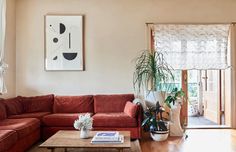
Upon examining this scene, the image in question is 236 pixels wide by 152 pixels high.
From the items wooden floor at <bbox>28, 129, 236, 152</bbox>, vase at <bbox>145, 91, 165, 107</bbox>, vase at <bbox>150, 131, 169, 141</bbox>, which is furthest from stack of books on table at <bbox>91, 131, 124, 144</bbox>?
vase at <bbox>145, 91, 165, 107</bbox>

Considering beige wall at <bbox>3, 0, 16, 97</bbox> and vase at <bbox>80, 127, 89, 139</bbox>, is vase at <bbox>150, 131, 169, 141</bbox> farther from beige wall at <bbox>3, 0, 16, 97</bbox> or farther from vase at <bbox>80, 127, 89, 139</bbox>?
beige wall at <bbox>3, 0, 16, 97</bbox>

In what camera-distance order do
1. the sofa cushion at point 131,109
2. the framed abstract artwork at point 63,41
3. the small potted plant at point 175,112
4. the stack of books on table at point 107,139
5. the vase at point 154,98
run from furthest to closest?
the framed abstract artwork at point 63,41, the small potted plant at point 175,112, the vase at point 154,98, the sofa cushion at point 131,109, the stack of books on table at point 107,139

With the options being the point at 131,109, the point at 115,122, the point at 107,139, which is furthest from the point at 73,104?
the point at 107,139

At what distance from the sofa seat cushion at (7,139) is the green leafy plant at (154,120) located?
2080 millimetres

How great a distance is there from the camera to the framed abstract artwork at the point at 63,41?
5191 mm

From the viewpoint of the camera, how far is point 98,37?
523 cm

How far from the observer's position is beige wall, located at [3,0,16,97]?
4926mm

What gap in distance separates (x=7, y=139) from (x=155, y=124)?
2.41 m

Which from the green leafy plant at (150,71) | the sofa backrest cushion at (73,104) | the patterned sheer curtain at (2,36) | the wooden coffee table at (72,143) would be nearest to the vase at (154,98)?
the green leafy plant at (150,71)

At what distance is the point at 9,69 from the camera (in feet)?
16.4

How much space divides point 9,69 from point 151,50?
276 cm

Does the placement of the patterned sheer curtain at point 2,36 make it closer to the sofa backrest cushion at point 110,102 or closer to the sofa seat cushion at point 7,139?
the sofa seat cushion at point 7,139

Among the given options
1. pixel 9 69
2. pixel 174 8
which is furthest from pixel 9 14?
pixel 174 8

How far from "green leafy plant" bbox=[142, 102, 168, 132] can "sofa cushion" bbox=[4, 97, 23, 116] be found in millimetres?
2220
